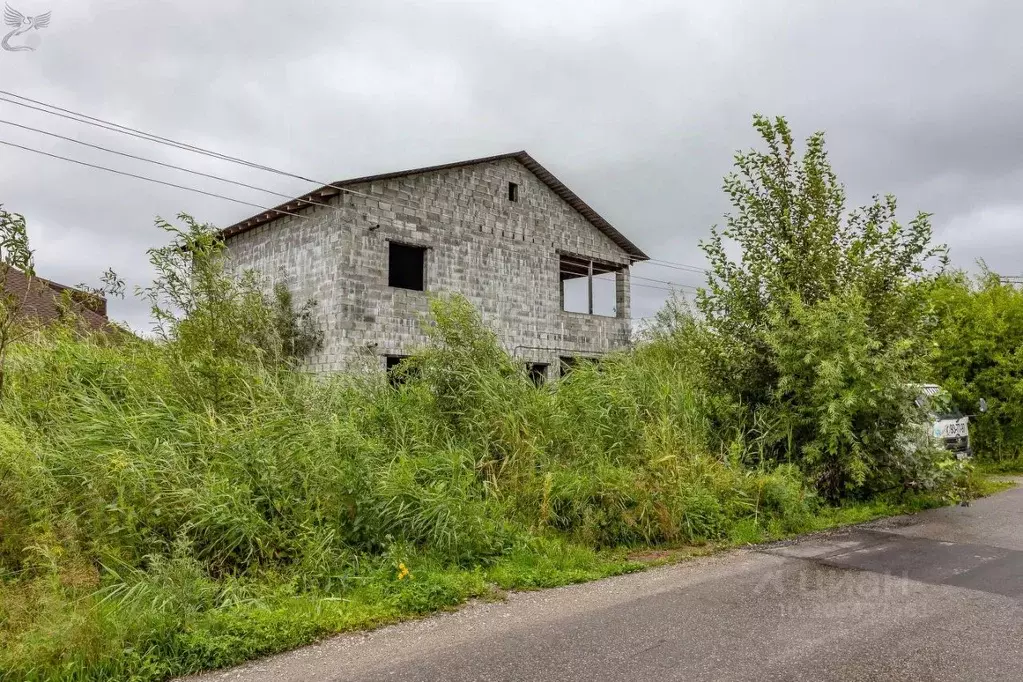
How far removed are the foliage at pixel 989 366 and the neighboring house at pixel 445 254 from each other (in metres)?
8.70

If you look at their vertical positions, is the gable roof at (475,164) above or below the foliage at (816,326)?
above

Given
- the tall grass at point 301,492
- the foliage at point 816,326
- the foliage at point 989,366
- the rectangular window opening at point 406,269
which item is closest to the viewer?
the tall grass at point 301,492

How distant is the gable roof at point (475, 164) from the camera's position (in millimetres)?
15820

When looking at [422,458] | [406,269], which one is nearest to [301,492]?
[422,458]

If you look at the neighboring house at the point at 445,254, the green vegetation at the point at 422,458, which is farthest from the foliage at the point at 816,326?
the neighboring house at the point at 445,254

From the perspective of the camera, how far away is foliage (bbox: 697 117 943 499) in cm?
877

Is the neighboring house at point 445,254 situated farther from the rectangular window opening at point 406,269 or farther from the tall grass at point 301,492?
the tall grass at point 301,492

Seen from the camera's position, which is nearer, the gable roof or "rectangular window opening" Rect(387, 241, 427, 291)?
the gable roof

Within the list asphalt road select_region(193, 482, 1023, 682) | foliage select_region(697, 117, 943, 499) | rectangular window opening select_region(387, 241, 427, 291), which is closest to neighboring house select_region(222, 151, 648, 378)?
rectangular window opening select_region(387, 241, 427, 291)

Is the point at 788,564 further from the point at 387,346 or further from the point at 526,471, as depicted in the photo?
the point at 387,346

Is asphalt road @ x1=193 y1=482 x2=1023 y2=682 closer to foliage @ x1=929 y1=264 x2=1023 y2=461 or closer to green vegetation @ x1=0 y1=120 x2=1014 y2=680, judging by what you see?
green vegetation @ x1=0 y1=120 x2=1014 y2=680

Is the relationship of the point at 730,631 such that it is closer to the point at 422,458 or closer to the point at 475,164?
the point at 422,458

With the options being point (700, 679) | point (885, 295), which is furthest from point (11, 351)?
point (885, 295)

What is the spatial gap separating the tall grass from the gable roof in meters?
7.01
